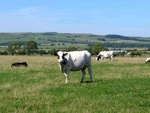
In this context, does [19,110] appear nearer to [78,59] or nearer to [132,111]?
[132,111]

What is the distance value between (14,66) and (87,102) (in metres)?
20.5

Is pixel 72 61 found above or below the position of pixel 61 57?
below

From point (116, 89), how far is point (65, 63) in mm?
4149

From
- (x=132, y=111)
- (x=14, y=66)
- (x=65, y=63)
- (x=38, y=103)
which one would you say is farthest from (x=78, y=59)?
(x=14, y=66)

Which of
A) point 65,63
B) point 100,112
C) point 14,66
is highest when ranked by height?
point 65,63

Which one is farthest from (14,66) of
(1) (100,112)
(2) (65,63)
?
(1) (100,112)

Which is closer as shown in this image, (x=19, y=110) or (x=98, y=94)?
(x=19, y=110)

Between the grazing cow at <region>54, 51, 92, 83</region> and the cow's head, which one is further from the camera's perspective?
the grazing cow at <region>54, 51, 92, 83</region>

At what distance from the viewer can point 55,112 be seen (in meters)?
7.99

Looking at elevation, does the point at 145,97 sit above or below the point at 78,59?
below

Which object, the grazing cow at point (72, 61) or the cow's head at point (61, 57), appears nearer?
the cow's head at point (61, 57)

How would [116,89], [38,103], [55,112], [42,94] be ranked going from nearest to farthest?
1. [55,112]
2. [38,103]
3. [42,94]
4. [116,89]

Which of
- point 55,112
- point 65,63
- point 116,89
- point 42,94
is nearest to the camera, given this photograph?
point 55,112

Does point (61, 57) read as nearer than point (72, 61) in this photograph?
Yes
